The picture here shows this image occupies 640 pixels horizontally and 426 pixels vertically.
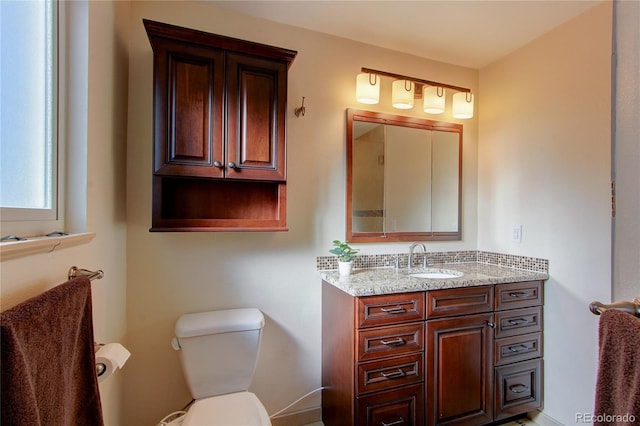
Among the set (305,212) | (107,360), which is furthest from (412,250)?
(107,360)

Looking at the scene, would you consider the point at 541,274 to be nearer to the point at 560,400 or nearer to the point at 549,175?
the point at 549,175

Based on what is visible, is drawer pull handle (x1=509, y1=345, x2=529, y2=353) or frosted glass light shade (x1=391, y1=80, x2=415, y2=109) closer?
drawer pull handle (x1=509, y1=345, x2=529, y2=353)

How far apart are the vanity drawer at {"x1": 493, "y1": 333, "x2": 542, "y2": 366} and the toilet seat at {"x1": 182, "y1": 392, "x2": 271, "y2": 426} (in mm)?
1397

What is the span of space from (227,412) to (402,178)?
1.78m

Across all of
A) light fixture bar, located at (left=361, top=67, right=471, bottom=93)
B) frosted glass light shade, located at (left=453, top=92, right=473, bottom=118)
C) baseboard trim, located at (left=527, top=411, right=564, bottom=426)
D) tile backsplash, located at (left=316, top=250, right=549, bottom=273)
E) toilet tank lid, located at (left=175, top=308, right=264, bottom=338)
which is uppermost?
light fixture bar, located at (left=361, top=67, right=471, bottom=93)

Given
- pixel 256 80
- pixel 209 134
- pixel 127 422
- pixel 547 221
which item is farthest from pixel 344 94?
pixel 127 422

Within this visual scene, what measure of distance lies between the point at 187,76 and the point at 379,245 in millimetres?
1549

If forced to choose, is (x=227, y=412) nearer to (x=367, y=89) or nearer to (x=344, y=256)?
(x=344, y=256)

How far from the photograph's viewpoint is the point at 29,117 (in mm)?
859

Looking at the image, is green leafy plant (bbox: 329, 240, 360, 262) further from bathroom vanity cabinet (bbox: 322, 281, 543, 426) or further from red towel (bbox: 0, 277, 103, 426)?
red towel (bbox: 0, 277, 103, 426)

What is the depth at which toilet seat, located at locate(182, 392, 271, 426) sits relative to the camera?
1291 millimetres

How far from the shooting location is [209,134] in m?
1.49

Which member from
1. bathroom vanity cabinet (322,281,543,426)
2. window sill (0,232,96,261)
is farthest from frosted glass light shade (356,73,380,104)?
window sill (0,232,96,261)

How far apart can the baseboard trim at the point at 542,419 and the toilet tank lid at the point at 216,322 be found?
189 centimetres
